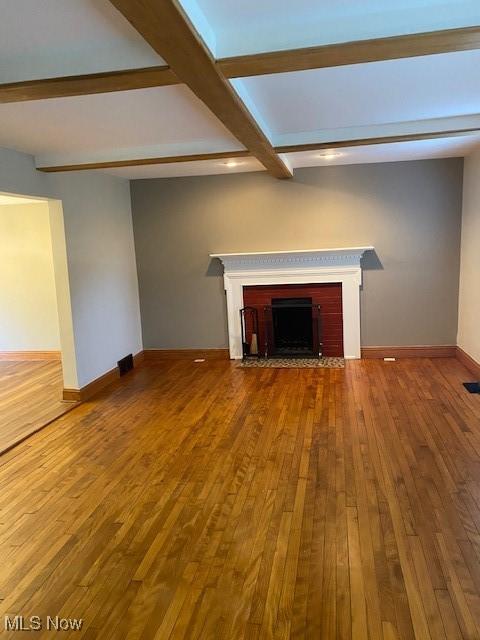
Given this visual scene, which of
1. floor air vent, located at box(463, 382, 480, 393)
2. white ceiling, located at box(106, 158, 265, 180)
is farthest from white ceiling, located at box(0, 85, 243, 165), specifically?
floor air vent, located at box(463, 382, 480, 393)

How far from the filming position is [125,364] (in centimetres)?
567

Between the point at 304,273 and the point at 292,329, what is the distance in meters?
0.72

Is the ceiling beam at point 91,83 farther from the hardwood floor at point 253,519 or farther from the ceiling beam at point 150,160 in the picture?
the hardwood floor at point 253,519

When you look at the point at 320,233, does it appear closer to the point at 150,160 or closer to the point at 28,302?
the point at 150,160

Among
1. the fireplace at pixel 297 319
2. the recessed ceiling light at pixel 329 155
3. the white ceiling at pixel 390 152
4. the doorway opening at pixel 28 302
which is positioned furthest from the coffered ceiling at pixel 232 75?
the doorway opening at pixel 28 302

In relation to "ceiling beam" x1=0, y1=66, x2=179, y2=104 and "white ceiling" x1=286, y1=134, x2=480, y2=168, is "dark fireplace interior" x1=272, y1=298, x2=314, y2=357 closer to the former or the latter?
"white ceiling" x1=286, y1=134, x2=480, y2=168

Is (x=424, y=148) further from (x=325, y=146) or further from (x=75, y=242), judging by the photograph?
(x=75, y=242)

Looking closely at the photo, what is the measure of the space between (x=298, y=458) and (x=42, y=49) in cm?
→ 275

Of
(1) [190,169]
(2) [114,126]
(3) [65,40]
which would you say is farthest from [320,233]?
(3) [65,40]

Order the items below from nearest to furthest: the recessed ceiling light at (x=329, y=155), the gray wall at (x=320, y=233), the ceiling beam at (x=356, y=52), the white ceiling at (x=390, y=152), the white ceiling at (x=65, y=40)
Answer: the white ceiling at (x=65, y=40) < the ceiling beam at (x=356, y=52) < the white ceiling at (x=390, y=152) < the recessed ceiling light at (x=329, y=155) < the gray wall at (x=320, y=233)

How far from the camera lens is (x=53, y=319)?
251 inches

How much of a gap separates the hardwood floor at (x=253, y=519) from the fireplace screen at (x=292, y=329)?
1479 mm

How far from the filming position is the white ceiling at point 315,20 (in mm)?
1741

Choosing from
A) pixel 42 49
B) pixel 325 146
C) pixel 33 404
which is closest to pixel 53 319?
pixel 33 404
